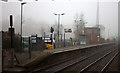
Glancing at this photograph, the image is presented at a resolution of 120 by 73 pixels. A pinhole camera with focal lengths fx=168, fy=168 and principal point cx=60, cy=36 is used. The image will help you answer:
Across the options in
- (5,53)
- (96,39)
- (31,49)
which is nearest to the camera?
(5,53)

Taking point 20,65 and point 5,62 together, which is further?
point 20,65

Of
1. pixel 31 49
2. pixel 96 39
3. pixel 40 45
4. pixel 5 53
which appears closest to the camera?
pixel 5 53

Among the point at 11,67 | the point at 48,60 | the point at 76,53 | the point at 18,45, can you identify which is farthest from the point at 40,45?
the point at 76,53

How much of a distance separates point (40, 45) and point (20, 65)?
473cm

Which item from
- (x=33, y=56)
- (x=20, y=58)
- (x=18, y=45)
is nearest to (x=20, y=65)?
(x=20, y=58)

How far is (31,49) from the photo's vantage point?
46.6ft

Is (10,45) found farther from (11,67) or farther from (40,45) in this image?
(40,45)

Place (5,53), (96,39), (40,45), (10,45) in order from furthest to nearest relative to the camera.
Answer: (96,39) → (40,45) → (10,45) → (5,53)

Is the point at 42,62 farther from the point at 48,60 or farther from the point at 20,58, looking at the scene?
the point at 20,58

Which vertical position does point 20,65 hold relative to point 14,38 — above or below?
below

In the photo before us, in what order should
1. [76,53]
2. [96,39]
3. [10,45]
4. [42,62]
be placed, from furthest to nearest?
[96,39], [76,53], [42,62], [10,45]

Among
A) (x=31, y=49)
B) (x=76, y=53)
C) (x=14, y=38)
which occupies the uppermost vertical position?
(x=14, y=38)

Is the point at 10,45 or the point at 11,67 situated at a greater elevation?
the point at 10,45

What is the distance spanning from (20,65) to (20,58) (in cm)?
64
